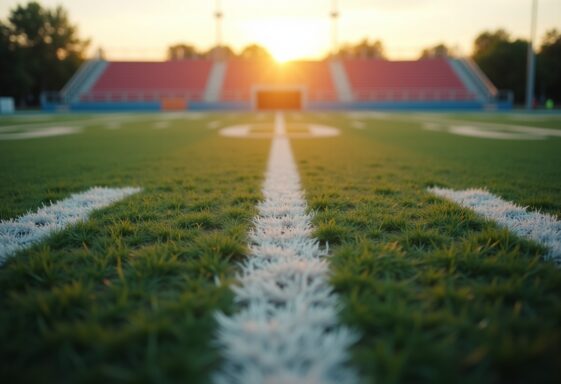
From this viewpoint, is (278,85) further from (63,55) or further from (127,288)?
(127,288)

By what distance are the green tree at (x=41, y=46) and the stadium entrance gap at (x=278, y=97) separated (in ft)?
86.9

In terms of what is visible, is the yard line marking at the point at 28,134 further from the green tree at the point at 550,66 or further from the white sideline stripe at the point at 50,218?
the green tree at the point at 550,66

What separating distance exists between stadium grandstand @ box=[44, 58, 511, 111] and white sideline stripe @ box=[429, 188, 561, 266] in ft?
102

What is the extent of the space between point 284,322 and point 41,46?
56.0 m

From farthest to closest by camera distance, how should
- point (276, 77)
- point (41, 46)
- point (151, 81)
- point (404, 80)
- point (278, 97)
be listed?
point (41, 46) → point (278, 97) → point (276, 77) → point (404, 80) → point (151, 81)

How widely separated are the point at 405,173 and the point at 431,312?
3086mm

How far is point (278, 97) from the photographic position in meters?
38.0

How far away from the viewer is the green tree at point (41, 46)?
41938 mm

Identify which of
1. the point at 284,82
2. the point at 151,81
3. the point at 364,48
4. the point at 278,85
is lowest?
the point at 278,85

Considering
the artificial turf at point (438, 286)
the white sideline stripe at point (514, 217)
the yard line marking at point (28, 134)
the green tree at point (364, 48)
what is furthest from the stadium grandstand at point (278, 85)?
the green tree at point (364, 48)

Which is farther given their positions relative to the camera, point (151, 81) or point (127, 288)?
point (151, 81)

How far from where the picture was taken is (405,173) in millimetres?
4223

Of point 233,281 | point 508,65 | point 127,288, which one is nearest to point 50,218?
point 127,288

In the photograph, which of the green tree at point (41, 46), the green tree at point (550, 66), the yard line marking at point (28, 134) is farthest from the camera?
the green tree at point (550, 66)
